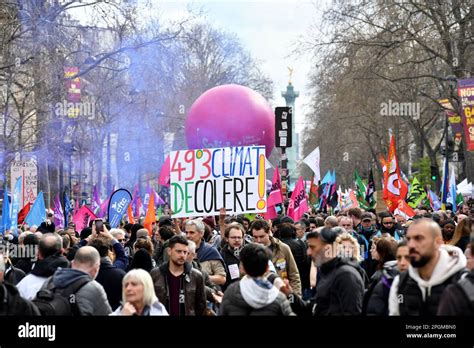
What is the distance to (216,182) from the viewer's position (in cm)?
1352

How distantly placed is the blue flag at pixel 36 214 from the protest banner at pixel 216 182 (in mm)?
4404

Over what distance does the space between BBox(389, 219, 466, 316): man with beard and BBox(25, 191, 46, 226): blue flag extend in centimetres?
1120

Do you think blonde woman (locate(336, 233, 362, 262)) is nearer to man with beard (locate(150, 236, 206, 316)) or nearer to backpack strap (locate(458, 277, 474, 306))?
man with beard (locate(150, 236, 206, 316))

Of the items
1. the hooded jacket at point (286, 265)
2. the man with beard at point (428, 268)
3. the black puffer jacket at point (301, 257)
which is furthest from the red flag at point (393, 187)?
the man with beard at point (428, 268)

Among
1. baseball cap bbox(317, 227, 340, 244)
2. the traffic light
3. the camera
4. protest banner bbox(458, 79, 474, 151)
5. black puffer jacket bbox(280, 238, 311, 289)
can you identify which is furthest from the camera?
the traffic light

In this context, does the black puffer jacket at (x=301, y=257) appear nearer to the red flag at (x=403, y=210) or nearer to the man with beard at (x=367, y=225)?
the man with beard at (x=367, y=225)

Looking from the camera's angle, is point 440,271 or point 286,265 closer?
point 440,271

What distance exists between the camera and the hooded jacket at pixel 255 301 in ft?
24.7

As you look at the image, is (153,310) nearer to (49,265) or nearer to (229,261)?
(49,265)

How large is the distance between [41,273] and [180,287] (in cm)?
121

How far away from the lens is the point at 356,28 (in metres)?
36.0

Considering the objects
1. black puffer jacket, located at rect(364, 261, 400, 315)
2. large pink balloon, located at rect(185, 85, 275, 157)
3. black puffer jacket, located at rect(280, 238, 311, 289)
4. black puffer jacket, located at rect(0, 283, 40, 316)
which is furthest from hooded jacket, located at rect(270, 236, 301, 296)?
large pink balloon, located at rect(185, 85, 275, 157)

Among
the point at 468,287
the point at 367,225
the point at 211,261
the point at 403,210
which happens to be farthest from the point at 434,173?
the point at 468,287

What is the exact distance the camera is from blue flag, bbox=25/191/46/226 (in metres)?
17.5
